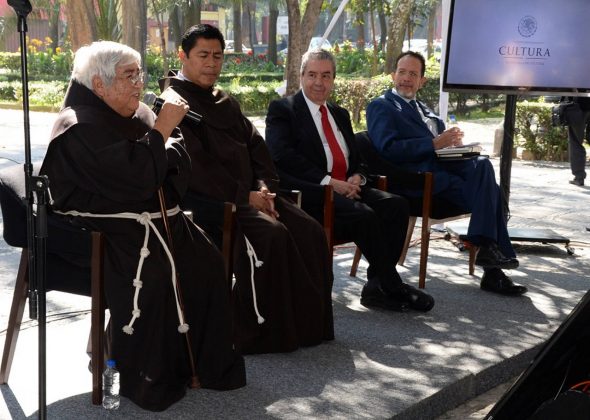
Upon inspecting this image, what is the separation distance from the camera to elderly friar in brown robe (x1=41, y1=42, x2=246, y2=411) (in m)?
4.10

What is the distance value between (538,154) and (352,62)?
2045 centimetres

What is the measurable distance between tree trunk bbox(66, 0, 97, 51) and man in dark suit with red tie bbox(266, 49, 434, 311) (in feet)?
19.4

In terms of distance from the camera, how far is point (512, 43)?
727 cm

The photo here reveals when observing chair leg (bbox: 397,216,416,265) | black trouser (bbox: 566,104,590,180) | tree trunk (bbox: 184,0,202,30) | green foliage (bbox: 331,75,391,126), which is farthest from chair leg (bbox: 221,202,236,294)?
tree trunk (bbox: 184,0,202,30)

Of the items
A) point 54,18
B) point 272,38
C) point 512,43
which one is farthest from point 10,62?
point 512,43

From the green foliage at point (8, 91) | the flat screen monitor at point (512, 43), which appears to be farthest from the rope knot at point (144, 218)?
the green foliage at point (8, 91)

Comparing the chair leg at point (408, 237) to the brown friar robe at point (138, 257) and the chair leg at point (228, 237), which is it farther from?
the brown friar robe at point (138, 257)

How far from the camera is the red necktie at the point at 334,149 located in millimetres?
6098

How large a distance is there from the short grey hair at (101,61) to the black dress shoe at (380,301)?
2185 millimetres

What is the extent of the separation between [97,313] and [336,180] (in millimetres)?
2189

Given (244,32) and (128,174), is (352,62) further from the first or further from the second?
(244,32)

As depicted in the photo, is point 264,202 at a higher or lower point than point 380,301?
higher

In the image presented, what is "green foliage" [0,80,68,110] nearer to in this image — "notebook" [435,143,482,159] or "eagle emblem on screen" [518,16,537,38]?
"eagle emblem on screen" [518,16,537,38]

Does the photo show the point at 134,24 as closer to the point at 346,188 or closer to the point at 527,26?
the point at 527,26
